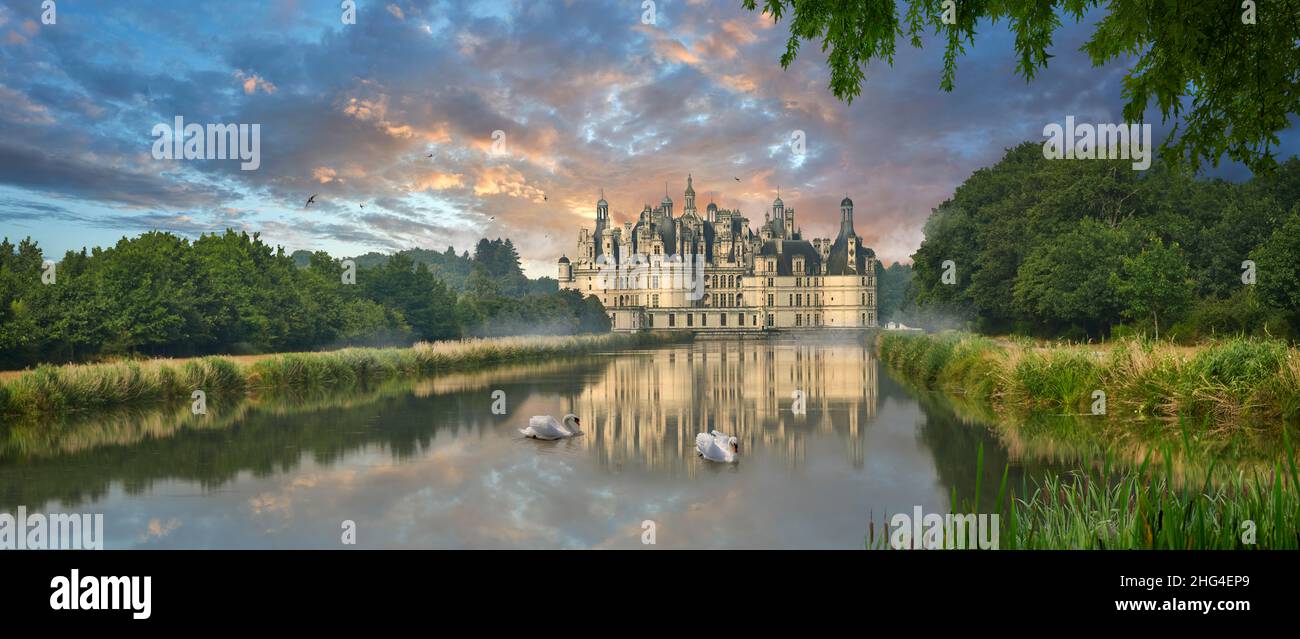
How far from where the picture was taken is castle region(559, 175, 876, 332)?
12500 centimetres

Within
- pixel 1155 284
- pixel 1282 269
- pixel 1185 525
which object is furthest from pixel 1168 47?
pixel 1155 284

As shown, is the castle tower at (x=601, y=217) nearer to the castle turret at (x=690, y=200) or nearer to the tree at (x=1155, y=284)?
the castle turret at (x=690, y=200)

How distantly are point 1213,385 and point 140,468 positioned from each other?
55.1 feet

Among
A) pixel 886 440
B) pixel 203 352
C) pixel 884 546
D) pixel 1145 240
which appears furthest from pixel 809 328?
pixel 884 546

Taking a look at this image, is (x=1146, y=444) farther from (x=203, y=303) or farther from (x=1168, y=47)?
(x=203, y=303)

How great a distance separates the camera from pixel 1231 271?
3412 centimetres

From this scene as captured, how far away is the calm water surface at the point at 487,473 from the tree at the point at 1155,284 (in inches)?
595

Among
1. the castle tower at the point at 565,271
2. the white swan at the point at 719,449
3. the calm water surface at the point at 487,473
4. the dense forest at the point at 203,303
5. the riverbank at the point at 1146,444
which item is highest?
the castle tower at the point at 565,271

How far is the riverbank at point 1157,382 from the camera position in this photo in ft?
43.3

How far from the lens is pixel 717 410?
19.9 meters

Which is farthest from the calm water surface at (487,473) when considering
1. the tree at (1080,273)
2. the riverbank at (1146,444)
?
the tree at (1080,273)

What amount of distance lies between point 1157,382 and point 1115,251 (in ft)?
70.0
